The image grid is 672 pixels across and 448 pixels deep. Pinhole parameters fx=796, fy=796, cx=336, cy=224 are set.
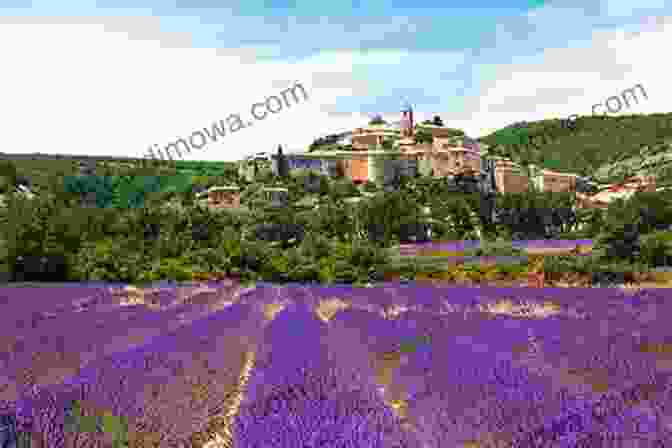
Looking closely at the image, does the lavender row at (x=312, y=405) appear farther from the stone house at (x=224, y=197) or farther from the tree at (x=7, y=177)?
the tree at (x=7, y=177)

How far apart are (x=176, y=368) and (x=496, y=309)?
681 cm

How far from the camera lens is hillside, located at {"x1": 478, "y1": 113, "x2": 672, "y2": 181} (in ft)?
426

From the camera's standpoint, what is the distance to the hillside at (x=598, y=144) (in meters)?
130

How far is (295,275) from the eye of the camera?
27.0 metres

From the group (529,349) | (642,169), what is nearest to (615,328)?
(529,349)

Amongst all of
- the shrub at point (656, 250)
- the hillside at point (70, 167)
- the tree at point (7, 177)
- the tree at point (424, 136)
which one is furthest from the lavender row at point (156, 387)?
the tree at point (424, 136)

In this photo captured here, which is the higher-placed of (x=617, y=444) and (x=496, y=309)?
(x=617, y=444)

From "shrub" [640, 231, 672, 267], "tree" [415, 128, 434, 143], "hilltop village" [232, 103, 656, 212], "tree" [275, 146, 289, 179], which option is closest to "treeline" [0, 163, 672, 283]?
"shrub" [640, 231, 672, 267]

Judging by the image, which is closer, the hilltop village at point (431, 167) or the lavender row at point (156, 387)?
the lavender row at point (156, 387)

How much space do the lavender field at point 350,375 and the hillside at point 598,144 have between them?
117 meters

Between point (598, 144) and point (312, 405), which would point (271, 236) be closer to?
point (312, 405)

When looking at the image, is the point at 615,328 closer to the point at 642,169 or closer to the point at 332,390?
the point at 332,390

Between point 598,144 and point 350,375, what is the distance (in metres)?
145

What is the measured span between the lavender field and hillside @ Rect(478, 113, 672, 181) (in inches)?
4587
